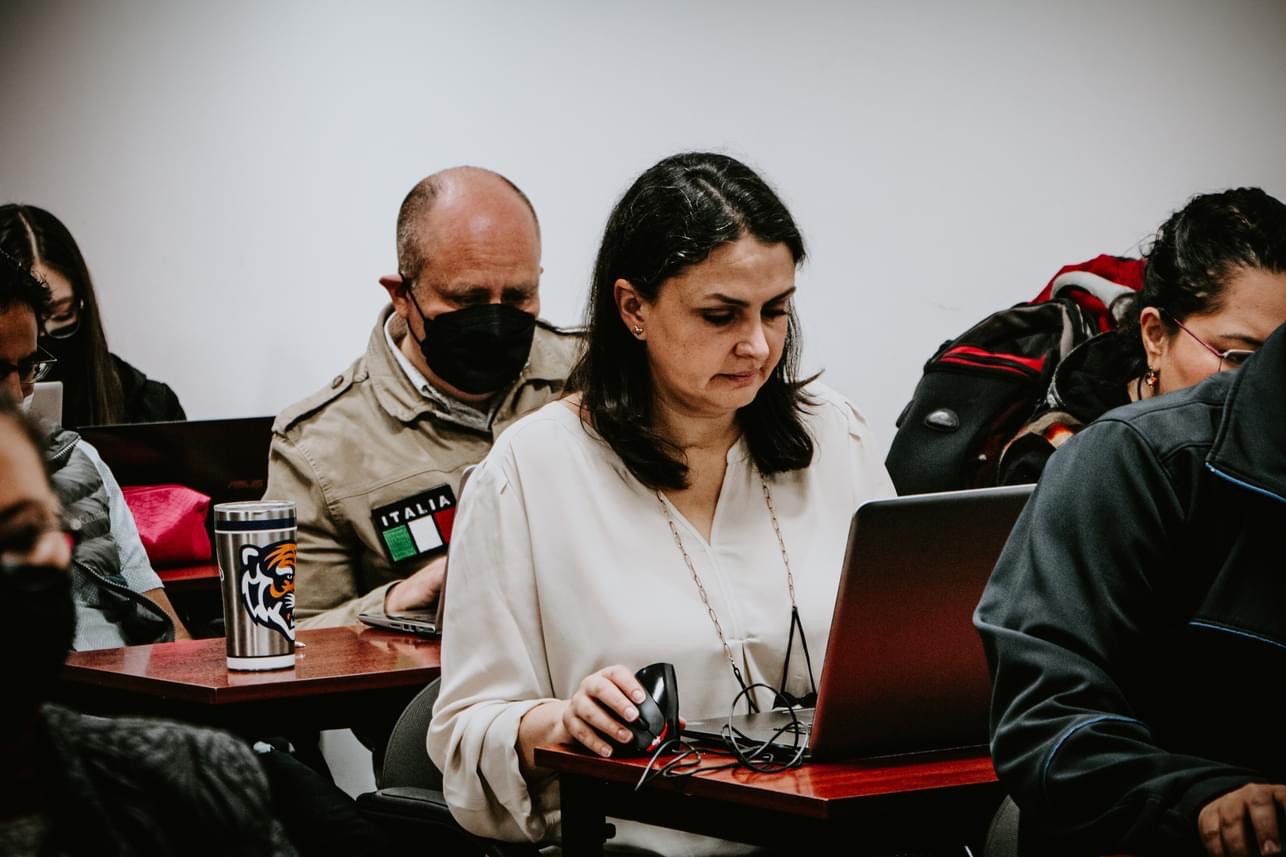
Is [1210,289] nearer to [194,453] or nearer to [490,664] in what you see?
[490,664]

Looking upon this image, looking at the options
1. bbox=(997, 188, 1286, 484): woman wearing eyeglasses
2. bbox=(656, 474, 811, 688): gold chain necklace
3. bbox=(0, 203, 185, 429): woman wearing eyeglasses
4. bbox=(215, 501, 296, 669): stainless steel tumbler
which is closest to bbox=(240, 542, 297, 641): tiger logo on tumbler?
bbox=(215, 501, 296, 669): stainless steel tumbler

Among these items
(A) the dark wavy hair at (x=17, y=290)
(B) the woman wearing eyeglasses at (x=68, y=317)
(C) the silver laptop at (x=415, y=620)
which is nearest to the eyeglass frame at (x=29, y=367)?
(A) the dark wavy hair at (x=17, y=290)

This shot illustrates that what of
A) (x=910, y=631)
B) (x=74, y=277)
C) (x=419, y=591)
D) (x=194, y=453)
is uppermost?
(x=74, y=277)

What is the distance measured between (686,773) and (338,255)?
10.3 feet

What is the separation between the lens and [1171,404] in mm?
1459

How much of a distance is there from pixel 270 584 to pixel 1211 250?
1.54 metres

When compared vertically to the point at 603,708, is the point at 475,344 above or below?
above

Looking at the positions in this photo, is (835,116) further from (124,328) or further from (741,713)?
(741,713)

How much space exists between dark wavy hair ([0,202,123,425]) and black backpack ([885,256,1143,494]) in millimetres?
2050

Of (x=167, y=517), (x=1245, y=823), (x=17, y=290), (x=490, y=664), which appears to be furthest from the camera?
(x=167, y=517)

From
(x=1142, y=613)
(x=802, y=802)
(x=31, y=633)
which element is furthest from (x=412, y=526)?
(x=31, y=633)

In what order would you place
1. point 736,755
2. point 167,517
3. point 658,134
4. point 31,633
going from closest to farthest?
point 31,633
point 736,755
point 167,517
point 658,134

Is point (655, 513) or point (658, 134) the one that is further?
point (658, 134)

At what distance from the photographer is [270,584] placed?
6.97 ft
